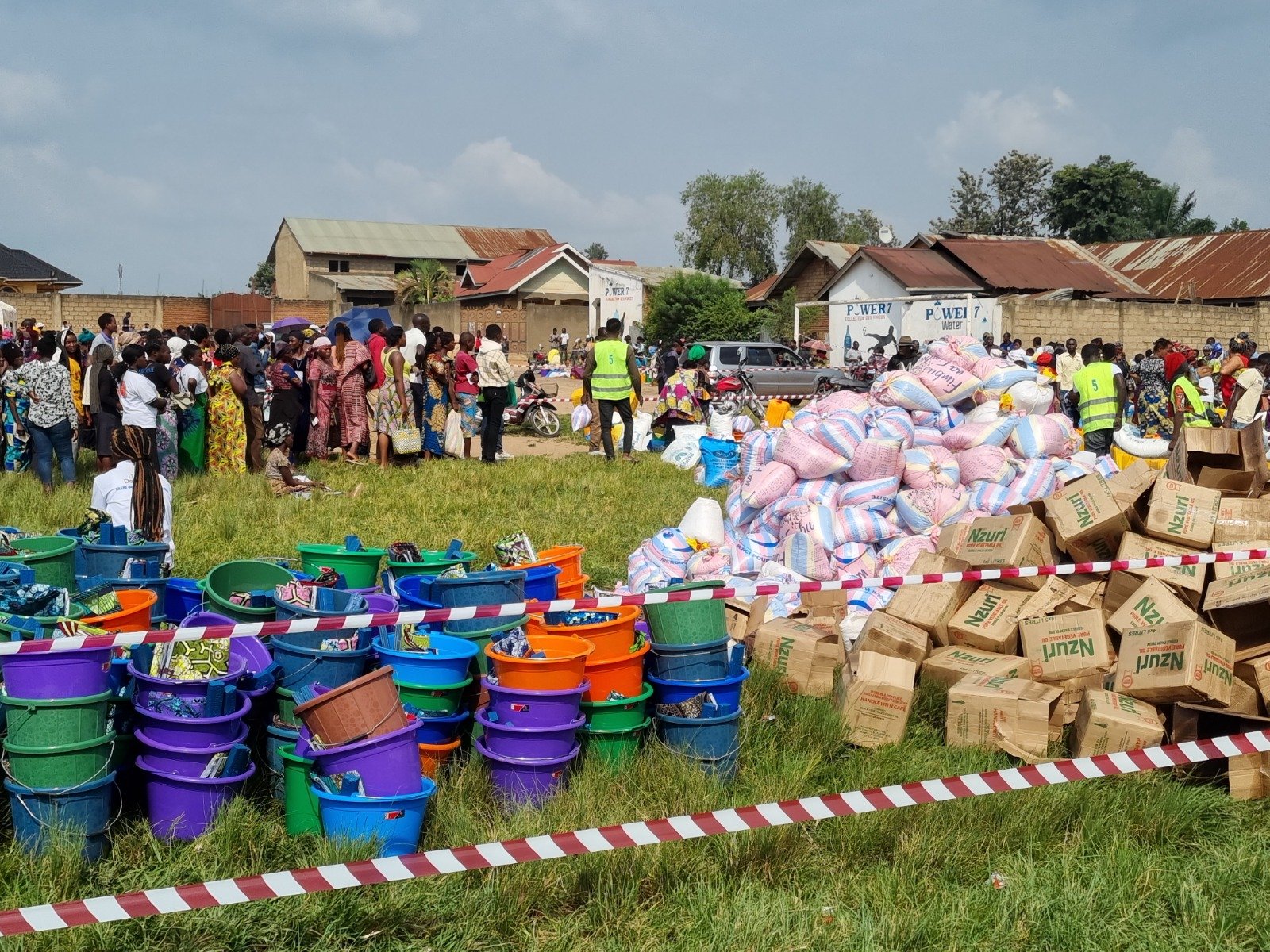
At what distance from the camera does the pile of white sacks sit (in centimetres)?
782

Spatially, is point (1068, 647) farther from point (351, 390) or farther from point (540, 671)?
point (351, 390)

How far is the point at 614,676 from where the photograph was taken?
4.41m

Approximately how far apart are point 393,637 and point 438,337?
9791mm

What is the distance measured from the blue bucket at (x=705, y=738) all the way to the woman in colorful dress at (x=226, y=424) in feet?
28.6

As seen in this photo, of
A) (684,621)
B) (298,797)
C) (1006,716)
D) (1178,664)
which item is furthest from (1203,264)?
(298,797)

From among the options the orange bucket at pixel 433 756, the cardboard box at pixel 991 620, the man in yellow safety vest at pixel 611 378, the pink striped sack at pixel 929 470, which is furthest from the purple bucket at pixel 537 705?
the man in yellow safety vest at pixel 611 378

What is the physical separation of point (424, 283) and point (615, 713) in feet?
169

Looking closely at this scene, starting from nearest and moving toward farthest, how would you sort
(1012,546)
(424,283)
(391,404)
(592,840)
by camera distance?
1. (592,840)
2. (1012,546)
3. (391,404)
4. (424,283)

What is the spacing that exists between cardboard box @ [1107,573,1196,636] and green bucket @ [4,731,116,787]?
4.29 meters

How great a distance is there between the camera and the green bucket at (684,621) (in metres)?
4.52

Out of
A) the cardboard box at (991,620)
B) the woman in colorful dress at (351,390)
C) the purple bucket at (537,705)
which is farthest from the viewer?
the woman in colorful dress at (351,390)

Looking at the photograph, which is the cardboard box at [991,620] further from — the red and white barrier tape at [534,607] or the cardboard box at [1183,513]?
the cardboard box at [1183,513]

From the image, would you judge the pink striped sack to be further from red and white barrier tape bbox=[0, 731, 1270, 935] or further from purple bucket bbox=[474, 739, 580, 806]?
purple bucket bbox=[474, 739, 580, 806]

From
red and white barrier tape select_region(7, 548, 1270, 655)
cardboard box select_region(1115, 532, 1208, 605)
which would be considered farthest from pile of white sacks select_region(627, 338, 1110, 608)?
red and white barrier tape select_region(7, 548, 1270, 655)
